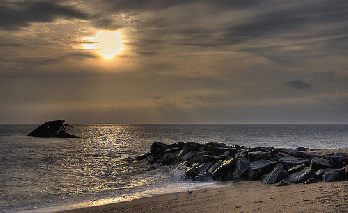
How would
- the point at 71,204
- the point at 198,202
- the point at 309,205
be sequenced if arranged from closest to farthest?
1. the point at 309,205
2. the point at 198,202
3. the point at 71,204

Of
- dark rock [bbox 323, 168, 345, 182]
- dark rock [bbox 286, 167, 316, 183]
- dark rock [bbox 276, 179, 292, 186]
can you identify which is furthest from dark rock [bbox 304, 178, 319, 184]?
dark rock [bbox 276, 179, 292, 186]

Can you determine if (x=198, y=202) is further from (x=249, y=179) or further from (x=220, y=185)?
(x=249, y=179)

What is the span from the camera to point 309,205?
30.9 feet

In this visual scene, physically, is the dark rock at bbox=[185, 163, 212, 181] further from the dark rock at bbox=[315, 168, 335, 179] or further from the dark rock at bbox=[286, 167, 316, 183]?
the dark rock at bbox=[315, 168, 335, 179]

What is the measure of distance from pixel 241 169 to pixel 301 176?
3804mm

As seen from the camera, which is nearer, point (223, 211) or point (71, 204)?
point (223, 211)

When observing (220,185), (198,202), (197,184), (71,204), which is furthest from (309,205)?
(71,204)

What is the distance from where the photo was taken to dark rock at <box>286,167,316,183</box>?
1363cm

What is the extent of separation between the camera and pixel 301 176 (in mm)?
13828

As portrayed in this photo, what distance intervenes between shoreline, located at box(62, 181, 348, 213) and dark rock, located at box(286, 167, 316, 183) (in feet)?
2.60

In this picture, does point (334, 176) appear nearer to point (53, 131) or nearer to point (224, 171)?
point (224, 171)

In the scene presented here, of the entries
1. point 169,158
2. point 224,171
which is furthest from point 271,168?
point 169,158

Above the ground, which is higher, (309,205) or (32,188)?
(309,205)

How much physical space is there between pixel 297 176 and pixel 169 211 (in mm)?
7540
